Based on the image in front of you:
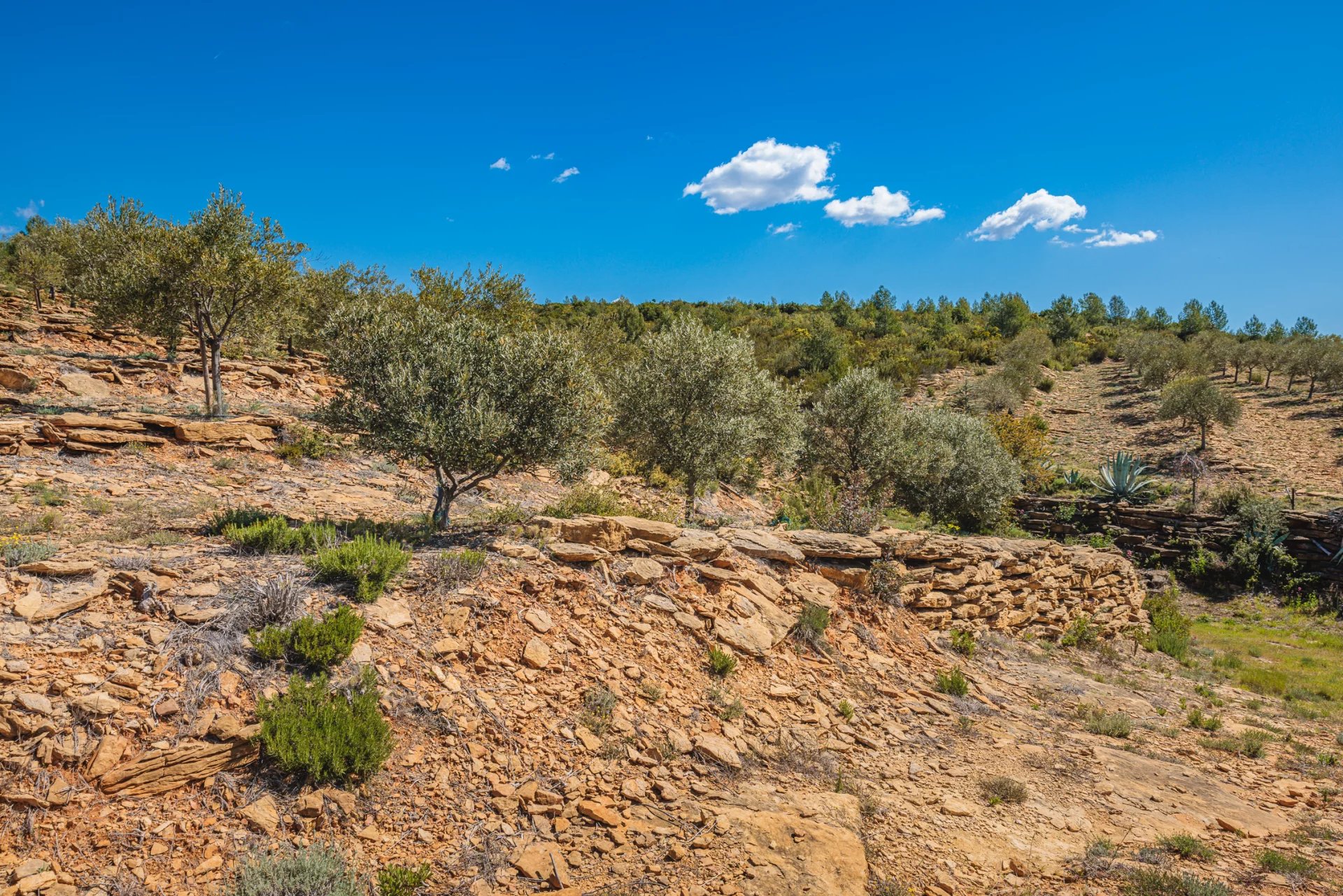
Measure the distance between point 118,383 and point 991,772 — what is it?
2466cm

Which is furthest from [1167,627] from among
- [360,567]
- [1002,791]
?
[360,567]

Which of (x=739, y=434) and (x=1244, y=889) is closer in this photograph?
(x=1244, y=889)

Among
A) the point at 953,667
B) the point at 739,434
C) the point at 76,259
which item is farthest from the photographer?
the point at 76,259

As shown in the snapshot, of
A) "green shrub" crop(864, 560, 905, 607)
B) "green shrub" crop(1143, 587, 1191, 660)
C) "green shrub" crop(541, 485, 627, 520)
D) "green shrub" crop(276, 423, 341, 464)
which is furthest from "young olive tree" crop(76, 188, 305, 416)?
"green shrub" crop(1143, 587, 1191, 660)

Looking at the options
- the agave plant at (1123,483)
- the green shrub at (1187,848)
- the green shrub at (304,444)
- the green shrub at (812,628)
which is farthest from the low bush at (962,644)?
the agave plant at (1123,483)

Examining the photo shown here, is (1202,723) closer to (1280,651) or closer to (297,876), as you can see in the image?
(1280,651)

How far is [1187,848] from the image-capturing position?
19.0 ft

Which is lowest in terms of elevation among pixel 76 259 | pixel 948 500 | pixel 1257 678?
pixel 1257 678

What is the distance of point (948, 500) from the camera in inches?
811

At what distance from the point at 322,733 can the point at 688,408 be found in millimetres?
12166

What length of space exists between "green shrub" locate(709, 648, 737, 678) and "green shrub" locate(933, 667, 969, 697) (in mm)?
3559

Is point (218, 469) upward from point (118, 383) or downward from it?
downward

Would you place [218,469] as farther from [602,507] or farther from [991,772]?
[991,772]

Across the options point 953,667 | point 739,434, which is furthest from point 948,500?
point 953,667
